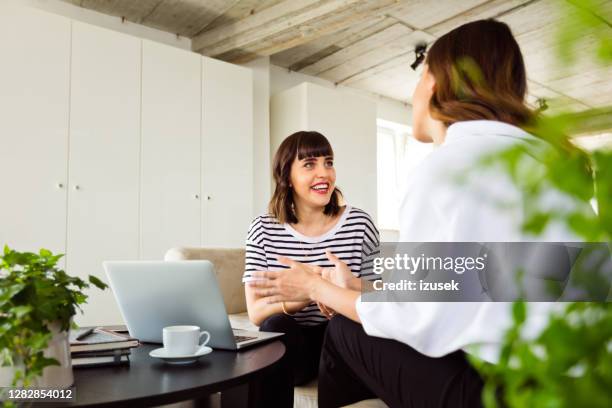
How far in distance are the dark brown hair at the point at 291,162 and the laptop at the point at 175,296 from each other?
85 centimetres

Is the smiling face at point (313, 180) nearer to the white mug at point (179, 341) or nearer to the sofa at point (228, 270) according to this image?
the sofa at point (228, 270)

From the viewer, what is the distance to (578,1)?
0.67 feet

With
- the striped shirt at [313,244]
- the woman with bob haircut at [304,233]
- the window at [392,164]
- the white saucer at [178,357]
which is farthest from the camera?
the window at [392,164]

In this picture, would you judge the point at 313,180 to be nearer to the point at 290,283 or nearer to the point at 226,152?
the point at 290,283

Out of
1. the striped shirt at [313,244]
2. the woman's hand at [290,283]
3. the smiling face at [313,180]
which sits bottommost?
the woman's hand at [290,283]

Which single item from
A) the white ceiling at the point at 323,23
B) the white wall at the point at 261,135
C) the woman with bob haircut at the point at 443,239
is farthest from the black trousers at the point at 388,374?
the white wall at the point at 261,135

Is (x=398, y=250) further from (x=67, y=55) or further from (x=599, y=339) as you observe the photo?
(x=67, y=55)

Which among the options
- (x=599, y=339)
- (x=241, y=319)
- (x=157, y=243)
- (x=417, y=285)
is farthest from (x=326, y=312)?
(x=157, y=243)

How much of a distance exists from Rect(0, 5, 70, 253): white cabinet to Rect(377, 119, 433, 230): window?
386 cm

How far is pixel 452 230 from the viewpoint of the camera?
864mm

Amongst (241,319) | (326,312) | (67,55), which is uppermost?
(67,55)

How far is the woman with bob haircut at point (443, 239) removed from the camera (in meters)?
0.86

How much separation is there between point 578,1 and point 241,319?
2335 millimetres

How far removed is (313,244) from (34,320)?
4.14ft
